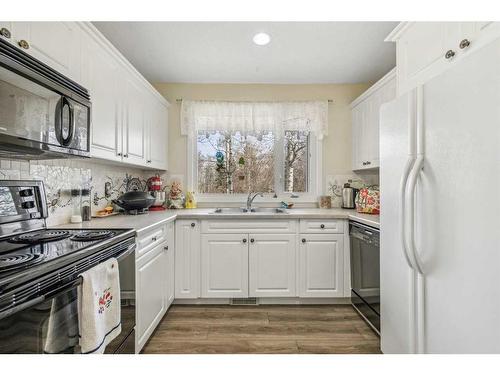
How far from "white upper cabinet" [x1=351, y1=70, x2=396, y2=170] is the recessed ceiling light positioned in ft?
3.43

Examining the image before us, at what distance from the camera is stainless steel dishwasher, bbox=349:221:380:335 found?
194cm

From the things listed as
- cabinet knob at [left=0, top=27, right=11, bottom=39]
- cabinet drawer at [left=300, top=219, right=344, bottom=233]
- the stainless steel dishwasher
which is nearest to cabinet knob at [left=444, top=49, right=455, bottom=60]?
the stainless steel dishwasher

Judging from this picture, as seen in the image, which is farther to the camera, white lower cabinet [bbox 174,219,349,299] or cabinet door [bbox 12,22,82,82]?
white lower cabinet [bbox 174,219,349,299]

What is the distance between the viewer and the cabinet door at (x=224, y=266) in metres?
2.51

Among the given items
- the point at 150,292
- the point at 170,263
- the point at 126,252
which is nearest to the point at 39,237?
the point at 126,252

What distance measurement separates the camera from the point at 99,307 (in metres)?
1.14

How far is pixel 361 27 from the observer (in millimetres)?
2084

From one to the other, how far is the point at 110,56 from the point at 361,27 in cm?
185

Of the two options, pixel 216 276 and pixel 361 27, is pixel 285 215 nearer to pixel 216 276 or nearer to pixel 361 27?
pixel 216 276

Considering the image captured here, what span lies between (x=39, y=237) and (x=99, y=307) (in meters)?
0.50

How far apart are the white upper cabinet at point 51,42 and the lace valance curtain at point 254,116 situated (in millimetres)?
1592

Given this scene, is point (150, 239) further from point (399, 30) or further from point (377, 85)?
point (377, 85)

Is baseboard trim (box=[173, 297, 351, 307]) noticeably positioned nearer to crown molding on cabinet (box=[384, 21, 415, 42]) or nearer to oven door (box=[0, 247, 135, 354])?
oven door (box=[0, 247, 135, 354])

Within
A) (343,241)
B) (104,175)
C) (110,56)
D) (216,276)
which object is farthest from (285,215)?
(110,56)
